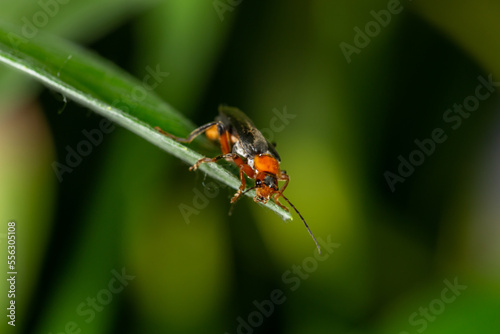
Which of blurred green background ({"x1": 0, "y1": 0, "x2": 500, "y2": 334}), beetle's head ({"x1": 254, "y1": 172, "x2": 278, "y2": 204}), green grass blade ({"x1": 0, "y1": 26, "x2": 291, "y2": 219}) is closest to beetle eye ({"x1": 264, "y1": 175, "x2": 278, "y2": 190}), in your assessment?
beetle's head ({"x1": 254, "y1": 172, "x2": 278, "y2": 204})

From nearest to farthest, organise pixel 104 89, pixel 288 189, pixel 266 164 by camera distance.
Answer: pixel 104 89 < pixel 266 164 < pixel 288 189

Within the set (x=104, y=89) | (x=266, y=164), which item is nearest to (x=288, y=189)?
(x=266, y=164)

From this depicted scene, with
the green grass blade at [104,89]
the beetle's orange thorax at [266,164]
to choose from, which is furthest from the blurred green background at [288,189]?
the green grass blade at [104,89]

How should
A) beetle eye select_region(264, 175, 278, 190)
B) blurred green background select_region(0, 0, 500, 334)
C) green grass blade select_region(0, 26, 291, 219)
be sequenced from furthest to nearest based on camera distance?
blurred green background select_region(0, 0, 500, 334), beetle eye select_region(264, 175, 278, 190), green grass blade select_region(0, 26, 291, 219)

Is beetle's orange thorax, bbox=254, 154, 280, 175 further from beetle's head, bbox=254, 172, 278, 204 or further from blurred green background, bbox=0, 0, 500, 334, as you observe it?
blurred green background, bbox=0, 0, 500, 334

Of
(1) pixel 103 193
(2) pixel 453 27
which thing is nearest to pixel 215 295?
(1) pixel 103 193

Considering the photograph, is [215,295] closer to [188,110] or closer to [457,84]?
[188,110]

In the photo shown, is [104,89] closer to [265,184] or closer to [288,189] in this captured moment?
[265,184]
